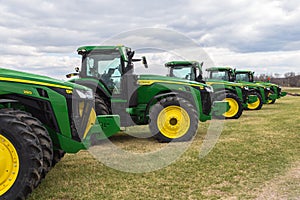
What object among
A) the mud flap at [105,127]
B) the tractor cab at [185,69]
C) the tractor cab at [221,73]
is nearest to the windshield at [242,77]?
the tractor cab at [221,73]

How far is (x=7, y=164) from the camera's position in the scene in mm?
4211

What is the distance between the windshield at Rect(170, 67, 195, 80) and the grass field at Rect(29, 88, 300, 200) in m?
6.33

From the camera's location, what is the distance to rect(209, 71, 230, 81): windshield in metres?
18.0

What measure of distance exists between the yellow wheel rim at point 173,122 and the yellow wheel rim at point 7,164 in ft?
16.7

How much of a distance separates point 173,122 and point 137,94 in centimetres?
128

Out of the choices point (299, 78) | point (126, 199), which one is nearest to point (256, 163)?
point (126, 199)

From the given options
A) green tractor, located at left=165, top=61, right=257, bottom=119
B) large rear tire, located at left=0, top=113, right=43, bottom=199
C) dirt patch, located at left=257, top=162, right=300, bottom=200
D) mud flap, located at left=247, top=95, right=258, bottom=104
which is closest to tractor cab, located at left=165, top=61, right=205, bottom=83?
green tractor, located at left=165, top=61, right=257, bottom=119

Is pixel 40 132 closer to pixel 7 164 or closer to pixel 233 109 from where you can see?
pixel 7 164

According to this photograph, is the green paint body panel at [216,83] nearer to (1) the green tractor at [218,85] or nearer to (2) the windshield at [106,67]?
(1) the green tractor at [218,85]

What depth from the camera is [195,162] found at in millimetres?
6496

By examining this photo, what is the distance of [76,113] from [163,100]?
416 centimetres

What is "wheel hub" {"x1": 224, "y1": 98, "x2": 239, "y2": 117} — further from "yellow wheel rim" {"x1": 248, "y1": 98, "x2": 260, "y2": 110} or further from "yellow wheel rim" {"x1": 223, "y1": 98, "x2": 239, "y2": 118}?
"yellow wheel rim" {"x1": 248, "y1": 98, "x2": 260, "y2": 110}

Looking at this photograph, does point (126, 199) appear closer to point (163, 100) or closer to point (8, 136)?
point (8, 136)

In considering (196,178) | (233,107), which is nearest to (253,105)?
(233,107)
